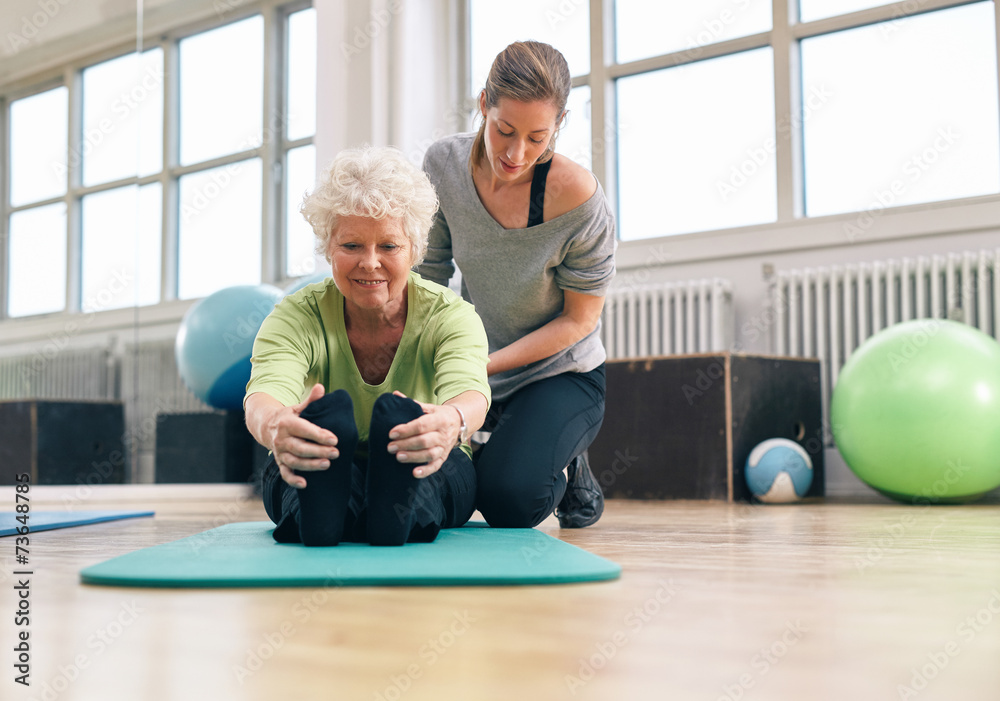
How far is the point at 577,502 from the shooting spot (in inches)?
77.9

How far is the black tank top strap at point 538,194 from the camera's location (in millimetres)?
1757

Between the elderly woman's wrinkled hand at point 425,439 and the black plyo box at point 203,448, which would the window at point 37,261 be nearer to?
the black plyo box at point 203,448

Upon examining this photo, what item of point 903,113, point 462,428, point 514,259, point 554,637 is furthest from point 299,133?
point 554,637

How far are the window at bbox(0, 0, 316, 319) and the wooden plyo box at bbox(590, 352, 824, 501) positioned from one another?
226 centimetres

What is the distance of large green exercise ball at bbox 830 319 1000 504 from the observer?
2680 mm

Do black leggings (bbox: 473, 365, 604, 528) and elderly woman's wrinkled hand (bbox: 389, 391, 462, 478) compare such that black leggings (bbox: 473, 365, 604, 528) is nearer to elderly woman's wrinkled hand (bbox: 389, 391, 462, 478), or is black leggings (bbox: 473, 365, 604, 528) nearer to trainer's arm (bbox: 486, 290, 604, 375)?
trainer's arm (bbox: 486, 290, 604, 375)

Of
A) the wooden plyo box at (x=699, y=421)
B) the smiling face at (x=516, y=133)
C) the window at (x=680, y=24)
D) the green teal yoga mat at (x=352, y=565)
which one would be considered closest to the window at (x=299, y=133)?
the window at (x=680, y=24)

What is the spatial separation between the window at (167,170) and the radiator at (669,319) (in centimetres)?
189

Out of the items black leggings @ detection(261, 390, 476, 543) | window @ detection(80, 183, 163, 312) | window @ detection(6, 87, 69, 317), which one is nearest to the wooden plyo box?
black leggings @ detection(261, 390, 476, 543)

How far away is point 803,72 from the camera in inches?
153

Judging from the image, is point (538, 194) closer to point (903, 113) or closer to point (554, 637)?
point (554, 637)

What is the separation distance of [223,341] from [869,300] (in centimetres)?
249

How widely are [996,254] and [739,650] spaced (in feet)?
9.80

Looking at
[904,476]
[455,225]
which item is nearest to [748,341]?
[904,476]
